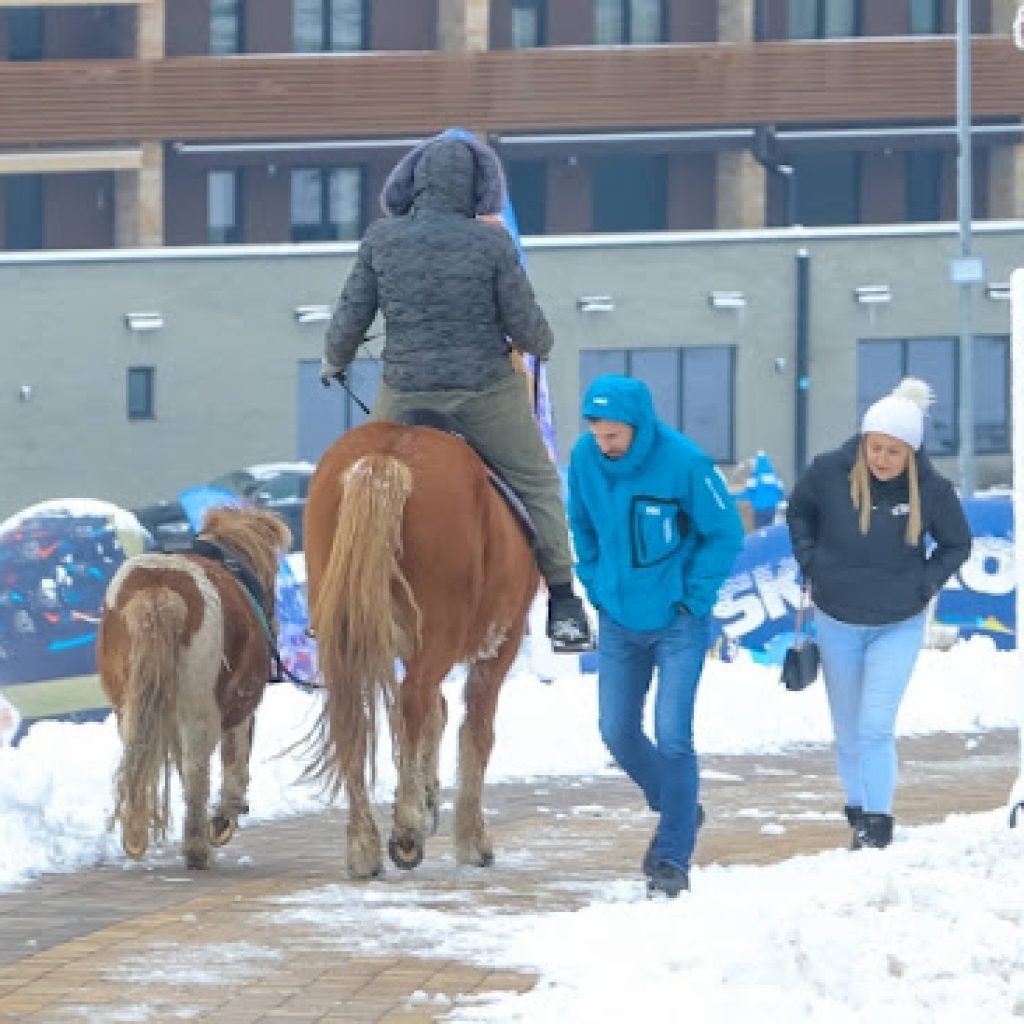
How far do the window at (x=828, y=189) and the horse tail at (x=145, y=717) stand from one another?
5249 centimetres

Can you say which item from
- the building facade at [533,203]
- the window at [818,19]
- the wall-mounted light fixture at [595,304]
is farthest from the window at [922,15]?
the wall-mounted light fixture at [595,304]

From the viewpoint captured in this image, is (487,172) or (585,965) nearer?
(585,965)

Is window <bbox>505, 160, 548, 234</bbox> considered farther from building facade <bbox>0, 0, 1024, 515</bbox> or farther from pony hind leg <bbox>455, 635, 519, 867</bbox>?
pony hind leg <bbox>455, 635, 519, 867</bbox>

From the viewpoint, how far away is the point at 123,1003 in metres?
7.94

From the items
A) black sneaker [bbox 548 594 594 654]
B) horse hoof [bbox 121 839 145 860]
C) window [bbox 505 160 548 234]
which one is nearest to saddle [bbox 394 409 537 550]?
black sneaker [bbox 548 594 594 654]

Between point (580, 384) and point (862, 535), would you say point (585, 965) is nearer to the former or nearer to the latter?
point (862, 535)

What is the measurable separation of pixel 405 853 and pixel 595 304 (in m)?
46.1

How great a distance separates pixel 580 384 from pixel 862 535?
44.9 m

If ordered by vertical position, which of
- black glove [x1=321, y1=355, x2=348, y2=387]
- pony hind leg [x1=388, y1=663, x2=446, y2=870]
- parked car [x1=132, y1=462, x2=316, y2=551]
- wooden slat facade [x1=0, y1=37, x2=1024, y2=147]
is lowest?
parked car [x1=132, y1=462, x2=316, y2=551]

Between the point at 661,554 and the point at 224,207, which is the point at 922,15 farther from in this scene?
the point at 661,554

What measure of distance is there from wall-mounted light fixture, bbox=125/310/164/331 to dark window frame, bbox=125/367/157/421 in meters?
0.69


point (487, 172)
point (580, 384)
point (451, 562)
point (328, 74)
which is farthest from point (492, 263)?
point (328, 74)

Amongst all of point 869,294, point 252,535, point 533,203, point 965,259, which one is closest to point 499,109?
point 533,203

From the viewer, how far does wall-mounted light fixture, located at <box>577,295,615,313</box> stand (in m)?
56.6
